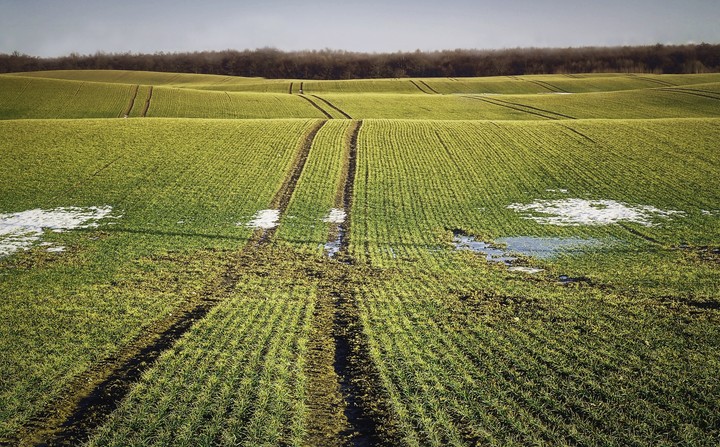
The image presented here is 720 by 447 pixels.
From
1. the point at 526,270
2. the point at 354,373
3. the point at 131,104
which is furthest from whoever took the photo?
the point at 131,104

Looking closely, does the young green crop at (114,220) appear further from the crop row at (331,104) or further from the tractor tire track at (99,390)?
the crop row at (331,104)

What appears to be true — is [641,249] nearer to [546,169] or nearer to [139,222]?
[546,169]

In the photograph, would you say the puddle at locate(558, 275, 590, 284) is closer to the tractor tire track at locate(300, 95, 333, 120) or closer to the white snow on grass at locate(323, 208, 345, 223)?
the white snow on grass at locate(323, 208, 345, 223)

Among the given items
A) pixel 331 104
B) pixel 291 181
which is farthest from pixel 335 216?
pixel 331 104

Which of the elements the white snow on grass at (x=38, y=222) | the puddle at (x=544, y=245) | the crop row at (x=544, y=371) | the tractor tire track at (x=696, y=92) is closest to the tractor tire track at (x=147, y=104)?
the white snow on grass at (x=38, y=222)

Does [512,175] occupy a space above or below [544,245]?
above

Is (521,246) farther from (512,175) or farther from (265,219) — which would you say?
(265,219)

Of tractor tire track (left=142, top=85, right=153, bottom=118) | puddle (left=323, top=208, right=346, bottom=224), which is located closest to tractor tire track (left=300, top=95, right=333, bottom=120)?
tractor tire track (left=142, top=85, right=153, bottom=118)

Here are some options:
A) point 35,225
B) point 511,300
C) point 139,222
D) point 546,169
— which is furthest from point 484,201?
point 35,225
